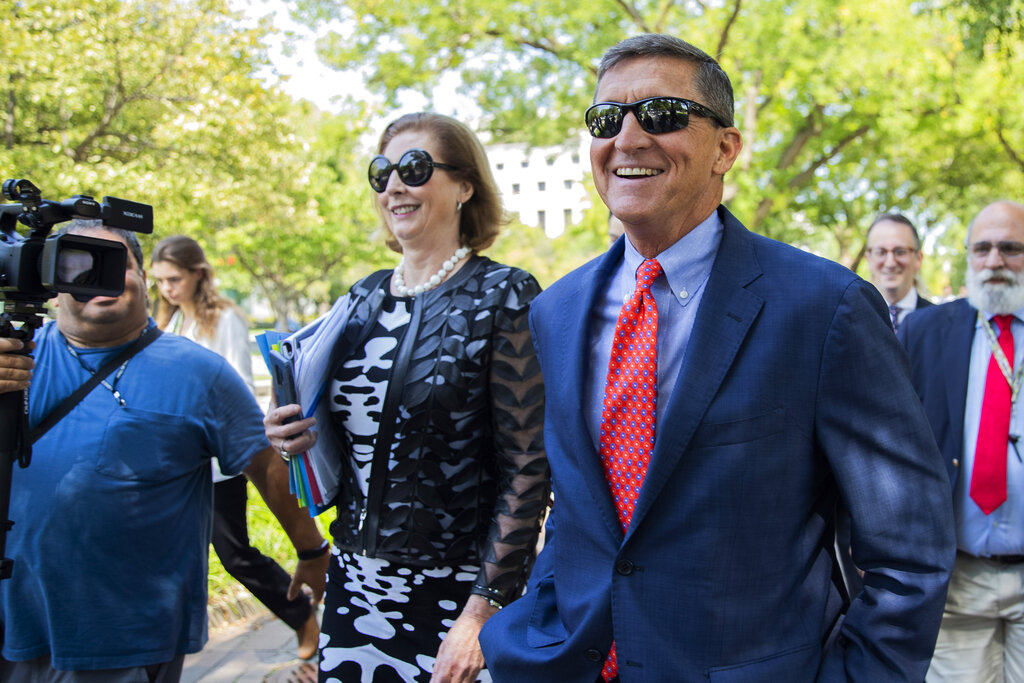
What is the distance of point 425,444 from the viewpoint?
7.84 ft

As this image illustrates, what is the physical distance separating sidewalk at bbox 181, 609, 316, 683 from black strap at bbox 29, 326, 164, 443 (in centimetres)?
249

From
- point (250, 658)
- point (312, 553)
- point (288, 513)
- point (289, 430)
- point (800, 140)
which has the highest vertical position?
point (800, 140)

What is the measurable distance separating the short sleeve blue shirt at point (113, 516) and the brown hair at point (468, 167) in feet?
3.26

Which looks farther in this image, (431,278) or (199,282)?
(199,282)

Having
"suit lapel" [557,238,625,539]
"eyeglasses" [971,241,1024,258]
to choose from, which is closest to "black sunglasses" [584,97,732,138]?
"suit lapel" [557,238,625,539]

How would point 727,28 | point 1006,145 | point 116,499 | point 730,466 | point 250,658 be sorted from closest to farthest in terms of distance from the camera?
point 730,466, point 116,499, point 250,658, point 727,28, point 1006,145

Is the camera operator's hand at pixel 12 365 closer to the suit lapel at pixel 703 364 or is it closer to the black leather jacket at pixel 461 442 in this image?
the black leather jacket at pixel 461 442

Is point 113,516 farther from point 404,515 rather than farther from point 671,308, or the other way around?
point 671,308

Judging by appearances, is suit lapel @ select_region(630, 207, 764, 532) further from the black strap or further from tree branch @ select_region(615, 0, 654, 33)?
tree branch @ select_region(615, 0, 654, 33)

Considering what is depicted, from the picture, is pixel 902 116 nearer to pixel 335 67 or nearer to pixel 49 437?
pixel 335 67

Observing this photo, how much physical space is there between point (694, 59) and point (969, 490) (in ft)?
7.46

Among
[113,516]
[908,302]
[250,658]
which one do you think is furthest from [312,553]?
[908,302]

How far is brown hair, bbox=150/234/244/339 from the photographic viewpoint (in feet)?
16.1

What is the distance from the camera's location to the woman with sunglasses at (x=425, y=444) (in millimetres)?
2336
